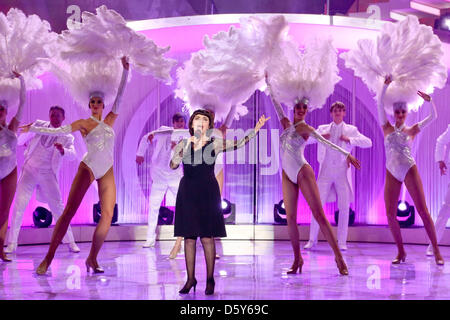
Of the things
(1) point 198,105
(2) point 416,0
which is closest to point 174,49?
(1) point 198,105

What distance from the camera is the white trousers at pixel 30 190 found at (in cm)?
794

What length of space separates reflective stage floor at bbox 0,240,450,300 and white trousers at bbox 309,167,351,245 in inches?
13.3

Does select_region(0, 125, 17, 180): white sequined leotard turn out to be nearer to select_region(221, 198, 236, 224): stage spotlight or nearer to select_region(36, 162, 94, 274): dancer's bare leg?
select_region(36, 162, 94, 274): dancer's bare leg

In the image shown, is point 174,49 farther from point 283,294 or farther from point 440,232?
point 283,294

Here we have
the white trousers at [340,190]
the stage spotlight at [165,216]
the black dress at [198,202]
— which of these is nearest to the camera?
the black dress at [198,202]

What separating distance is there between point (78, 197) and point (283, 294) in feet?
7.77

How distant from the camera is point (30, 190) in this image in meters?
8.04

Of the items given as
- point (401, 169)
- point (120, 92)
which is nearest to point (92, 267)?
point (120, 92)

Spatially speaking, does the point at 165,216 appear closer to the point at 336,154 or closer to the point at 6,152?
the point at 336,154

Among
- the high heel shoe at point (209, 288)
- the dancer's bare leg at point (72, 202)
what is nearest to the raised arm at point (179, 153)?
the high heel shoe at point (209, 288)

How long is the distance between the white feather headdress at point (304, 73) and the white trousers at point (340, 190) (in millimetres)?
2501

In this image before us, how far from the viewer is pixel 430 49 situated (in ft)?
21.9

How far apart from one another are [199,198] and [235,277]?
1.40m

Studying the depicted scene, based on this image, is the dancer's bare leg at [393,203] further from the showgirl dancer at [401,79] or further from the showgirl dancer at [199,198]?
the showgirl dancer at [199,198]
